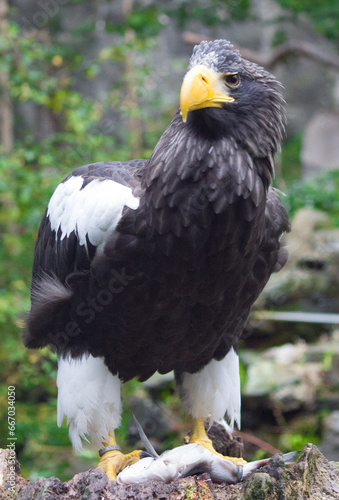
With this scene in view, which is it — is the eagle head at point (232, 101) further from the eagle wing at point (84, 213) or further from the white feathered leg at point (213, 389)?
the white feathered leg at point (213, 389)

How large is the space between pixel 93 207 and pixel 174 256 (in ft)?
1.53

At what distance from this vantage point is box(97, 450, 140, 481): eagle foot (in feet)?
8.79

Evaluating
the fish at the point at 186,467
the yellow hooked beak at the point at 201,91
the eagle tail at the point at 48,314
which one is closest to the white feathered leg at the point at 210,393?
the fish at the point at 186,467

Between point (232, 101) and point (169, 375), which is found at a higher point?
point (232, 101)

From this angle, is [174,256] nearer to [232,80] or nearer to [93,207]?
[93,207]

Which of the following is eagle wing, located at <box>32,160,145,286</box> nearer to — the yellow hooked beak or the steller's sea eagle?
the steller's sea eagle

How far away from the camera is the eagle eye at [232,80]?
228 centimetres

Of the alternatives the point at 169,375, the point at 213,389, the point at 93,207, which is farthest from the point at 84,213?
the point at 169,375

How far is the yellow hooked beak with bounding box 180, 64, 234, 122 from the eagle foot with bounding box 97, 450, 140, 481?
1.57m

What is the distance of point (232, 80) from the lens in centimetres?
229

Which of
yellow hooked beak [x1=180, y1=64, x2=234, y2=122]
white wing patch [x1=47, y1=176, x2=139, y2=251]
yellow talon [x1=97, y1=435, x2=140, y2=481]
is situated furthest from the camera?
yellow talon [x1=97, y1=435, x2=140, y2=481]

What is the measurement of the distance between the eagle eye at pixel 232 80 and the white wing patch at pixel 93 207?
23.7 inches

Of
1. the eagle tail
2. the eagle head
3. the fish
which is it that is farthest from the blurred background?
the eagle head

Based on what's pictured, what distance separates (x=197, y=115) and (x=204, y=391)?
4.69ft
